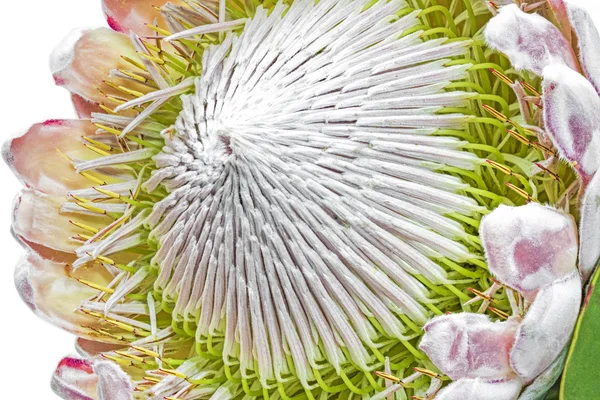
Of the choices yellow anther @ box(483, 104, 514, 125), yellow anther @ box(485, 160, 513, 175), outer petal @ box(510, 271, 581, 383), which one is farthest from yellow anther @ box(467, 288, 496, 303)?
yellow anther @ box(483, 104, 514, 125)

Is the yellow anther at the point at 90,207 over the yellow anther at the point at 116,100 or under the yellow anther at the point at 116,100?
under

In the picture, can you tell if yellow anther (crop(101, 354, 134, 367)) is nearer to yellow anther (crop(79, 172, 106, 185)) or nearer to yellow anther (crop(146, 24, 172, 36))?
yellow anther (crop(79, 172, 106, 185))

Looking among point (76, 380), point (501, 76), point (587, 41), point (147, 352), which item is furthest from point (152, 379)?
point (587, 41)

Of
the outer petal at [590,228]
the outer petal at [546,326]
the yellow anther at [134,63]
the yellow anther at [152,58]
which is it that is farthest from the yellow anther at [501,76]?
the yellow anther at [134,63]

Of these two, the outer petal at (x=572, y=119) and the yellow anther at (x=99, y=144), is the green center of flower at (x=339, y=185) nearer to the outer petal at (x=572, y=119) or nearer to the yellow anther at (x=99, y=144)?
the outer petal at (x=572, y=119)

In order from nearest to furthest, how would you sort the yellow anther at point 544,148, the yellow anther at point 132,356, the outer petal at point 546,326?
the outer petal at point 546,326
the yellow anther at point 544,148
the yellow anther at point 132,356

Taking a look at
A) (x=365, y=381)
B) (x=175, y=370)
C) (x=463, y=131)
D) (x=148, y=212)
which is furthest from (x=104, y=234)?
(x=463, y=131)

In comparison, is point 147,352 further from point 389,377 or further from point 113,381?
point 389,377
